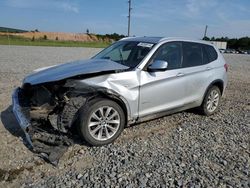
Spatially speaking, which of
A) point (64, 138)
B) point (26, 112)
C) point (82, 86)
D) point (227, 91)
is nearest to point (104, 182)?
point (64, 138)

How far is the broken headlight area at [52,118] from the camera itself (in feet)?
13.5

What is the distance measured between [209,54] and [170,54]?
1354 millimetres

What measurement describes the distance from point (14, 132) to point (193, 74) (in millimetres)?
3503

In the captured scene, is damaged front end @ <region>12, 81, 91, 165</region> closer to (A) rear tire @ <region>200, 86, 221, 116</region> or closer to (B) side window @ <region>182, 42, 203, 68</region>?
(B) side window @ <region>182, 42, 203, 68</region>

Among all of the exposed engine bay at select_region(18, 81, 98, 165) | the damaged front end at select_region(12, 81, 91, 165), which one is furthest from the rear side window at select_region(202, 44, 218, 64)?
the damaged front end at select_region(12, 81, 91, 165)

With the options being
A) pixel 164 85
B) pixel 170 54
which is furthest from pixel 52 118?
pixel 170 54

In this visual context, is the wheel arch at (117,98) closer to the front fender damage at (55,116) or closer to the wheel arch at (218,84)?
the front fender damage at (55,116)

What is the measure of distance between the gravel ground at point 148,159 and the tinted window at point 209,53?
1.46 m

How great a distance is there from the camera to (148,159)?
13.2 feet

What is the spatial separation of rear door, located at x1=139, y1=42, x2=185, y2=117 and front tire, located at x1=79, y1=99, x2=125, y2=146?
496mm

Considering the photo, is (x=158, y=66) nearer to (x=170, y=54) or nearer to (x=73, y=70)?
(x=170, y=54)

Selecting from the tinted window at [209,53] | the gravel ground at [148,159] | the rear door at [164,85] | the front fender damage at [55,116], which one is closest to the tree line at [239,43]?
the tinted window at [209,53]

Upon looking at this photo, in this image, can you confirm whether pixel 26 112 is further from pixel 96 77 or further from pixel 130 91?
pixel 130 91

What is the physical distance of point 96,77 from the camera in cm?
435
